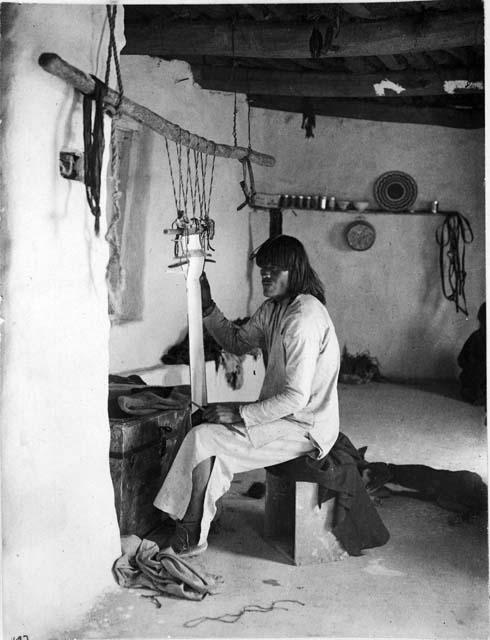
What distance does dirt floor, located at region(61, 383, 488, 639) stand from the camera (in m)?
2.68

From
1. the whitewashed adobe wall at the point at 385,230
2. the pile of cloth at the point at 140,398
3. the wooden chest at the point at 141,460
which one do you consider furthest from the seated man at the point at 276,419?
the whitewashed adobe wall at the point at 385,230

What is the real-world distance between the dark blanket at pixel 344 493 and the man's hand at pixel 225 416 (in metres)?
0.30

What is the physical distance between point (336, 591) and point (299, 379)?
3.04ft

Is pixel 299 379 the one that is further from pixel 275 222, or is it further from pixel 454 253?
pixel 454 253

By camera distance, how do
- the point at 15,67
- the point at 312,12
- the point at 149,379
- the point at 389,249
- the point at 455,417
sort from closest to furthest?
the point at 15,67 → the point at 312,12 → the point at 149,379 → the point at 455,417 → the point at 389,249

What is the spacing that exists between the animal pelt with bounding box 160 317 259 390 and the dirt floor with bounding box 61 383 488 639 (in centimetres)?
161

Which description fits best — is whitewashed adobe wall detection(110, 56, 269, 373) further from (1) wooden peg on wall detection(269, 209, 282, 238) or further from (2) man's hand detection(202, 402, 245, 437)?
(2) man's hand detection(202, 402, 245, 437)

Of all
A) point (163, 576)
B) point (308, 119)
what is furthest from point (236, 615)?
point (308, 119)

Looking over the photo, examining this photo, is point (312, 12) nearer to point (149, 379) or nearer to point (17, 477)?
point (149, 379)

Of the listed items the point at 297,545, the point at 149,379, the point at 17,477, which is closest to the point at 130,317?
the point at 149,379

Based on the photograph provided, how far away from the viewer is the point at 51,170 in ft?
8.35

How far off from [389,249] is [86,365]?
6.02 meters

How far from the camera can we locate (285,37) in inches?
197

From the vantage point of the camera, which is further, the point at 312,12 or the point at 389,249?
the point at 389,249
